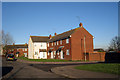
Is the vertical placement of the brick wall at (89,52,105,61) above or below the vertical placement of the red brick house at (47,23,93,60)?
below

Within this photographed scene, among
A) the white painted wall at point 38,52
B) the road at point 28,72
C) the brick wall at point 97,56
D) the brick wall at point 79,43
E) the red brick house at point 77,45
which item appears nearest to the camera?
the road at point 28,72

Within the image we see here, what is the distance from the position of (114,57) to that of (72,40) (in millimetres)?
11276

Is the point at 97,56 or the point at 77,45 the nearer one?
the point at 97,56

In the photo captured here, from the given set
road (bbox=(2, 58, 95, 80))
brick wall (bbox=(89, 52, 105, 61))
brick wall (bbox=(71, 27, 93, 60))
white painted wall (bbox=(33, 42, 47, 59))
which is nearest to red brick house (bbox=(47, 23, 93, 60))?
brick wall (bbox=(71, 27, 93, 60))

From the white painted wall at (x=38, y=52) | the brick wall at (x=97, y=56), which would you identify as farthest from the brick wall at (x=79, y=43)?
the white painted wall at (x=38, y=52)

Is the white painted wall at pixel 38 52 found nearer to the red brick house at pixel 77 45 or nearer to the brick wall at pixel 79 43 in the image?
the red brick house at pixel 77 45

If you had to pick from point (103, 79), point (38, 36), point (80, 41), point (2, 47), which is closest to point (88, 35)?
point (80, 41)

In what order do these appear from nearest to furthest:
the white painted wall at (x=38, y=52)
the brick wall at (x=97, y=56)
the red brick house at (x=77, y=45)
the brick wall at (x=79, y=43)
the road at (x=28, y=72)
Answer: the road at (x=28, y=72) → the brick wall at (x=97, y=56) → the red brick house at (x=77, y=45) → the brick wall at (x=79, y=43) → the white painted wall at (x=38, y=52)

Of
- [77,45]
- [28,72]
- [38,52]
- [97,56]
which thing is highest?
[77,45]

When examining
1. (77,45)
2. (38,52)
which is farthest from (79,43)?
(38,52)

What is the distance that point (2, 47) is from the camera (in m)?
61.0

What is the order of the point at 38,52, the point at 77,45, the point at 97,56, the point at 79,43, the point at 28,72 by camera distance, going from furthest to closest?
1. the point at 38,52
2. the point at 79,43
3. the point at 77,45
4. the point at 97,56
5. the point at 28,72

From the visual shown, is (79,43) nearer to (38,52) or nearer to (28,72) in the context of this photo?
(38,52)

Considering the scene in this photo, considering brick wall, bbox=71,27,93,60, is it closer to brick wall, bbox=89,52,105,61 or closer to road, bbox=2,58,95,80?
brick wall, bbox=89,52,105,61
